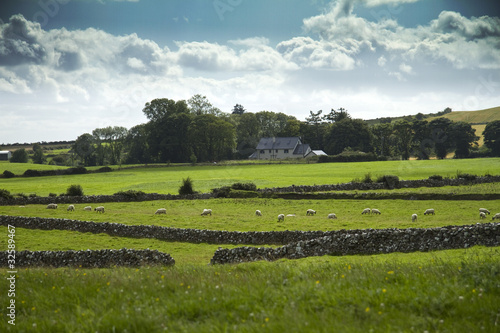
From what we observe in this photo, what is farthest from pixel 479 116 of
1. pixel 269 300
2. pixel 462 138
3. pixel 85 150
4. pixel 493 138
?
pixel 269 300

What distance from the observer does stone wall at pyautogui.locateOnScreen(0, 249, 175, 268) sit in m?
17.6

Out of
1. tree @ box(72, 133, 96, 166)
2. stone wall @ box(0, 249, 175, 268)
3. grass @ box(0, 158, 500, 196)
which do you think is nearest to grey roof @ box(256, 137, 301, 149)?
grass @ box(0, 158, 500, 196)

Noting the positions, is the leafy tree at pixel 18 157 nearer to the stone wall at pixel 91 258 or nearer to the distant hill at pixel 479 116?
the stone wall at pixel 91 258

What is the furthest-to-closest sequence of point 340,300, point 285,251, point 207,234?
point 207,234, point 285,251, point 340,300

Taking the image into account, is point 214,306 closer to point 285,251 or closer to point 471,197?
point 285,251

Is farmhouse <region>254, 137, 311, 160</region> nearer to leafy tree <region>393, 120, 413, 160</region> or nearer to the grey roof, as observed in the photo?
the grey roof

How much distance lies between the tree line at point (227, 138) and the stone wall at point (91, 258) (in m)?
91.4

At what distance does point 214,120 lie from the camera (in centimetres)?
11444

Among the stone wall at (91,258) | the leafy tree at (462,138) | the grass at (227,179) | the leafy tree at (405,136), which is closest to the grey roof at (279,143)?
the leafy tree at (405,136)

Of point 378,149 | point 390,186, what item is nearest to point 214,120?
point 378,149

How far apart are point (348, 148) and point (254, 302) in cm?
11310

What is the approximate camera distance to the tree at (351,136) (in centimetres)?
12225

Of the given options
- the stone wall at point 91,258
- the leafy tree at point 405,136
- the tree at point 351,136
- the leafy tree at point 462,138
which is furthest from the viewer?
the tree at point 351,136

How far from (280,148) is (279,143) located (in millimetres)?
2540
